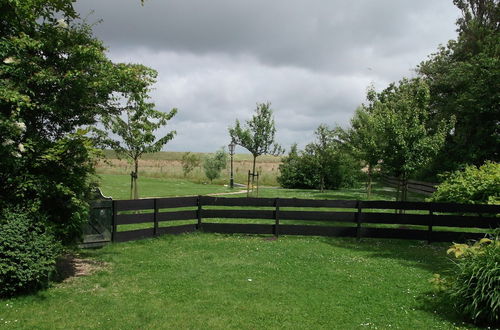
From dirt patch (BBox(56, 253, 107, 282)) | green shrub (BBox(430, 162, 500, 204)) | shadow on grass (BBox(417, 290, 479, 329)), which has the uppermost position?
green shrub (BBox(430, 162, 500, 204))

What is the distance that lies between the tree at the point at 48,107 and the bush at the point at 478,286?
650 cm

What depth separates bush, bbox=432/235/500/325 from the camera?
5883 millimetres

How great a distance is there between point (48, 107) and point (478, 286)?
7691mm

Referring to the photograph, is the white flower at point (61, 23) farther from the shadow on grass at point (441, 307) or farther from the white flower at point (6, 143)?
the shadow on grass at point (441, 307)

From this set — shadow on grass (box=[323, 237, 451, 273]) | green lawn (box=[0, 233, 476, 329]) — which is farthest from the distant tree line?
green lawn (box=[0, 233, 476, 329])

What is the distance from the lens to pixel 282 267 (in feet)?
30.1

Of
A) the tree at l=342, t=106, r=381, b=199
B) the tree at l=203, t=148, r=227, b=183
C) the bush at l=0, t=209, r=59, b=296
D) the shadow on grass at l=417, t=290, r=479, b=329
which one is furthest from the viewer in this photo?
the tree at l=203, t=148, r=227, b=183

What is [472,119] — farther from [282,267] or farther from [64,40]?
[64,40]

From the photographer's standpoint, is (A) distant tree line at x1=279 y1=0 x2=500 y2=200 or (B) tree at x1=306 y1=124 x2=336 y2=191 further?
(B) tree at x1=306 y1=124 x2=336 y2=191

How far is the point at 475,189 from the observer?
13.4 metres

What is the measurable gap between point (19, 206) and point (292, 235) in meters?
8.00

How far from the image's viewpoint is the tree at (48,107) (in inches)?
282

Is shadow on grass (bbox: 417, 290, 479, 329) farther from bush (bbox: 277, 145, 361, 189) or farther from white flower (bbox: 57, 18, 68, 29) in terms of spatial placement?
bush (bbox: 277, 145, 361, 189)

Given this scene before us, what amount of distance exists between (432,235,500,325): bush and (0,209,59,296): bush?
6548 mm
